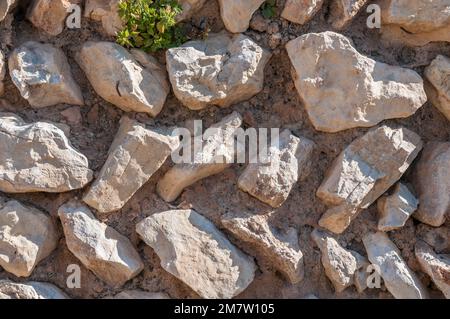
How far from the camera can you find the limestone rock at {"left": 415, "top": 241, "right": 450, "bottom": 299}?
3.08m

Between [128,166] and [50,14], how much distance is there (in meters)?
0.86

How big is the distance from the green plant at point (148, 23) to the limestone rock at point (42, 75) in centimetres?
32

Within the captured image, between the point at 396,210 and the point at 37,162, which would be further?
the point at 396,210

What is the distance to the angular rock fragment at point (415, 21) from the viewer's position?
321cm

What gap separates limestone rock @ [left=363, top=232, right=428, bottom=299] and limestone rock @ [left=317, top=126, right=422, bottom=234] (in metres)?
0.19

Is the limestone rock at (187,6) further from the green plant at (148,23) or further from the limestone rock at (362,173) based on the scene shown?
the limestone rock at (362,173)

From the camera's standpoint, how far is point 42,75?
3.10 meters

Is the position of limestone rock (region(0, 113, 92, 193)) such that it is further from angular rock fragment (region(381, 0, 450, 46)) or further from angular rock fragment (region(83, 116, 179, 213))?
angular rock fragment (region(381, 0, 450, 46))

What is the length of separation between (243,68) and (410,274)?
129 cm

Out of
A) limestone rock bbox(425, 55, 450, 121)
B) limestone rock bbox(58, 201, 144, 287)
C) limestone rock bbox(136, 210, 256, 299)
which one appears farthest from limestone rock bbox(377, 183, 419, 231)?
limestone rock bbox(58, 201, 144, 287)

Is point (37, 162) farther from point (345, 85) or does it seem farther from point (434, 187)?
point (434, 187)

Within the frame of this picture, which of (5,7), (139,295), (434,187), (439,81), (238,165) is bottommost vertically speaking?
(139,295)

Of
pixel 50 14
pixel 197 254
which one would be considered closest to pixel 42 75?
pixel 50 14
